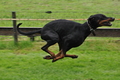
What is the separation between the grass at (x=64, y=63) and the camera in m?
6.53

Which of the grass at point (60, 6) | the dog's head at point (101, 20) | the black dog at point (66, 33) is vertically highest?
the dog's head at point (101, 20)

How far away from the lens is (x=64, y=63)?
7.70 metres

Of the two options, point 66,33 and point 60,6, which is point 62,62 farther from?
point 60,6

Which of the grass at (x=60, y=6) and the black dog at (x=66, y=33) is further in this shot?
the grass at (x=60, y=6)

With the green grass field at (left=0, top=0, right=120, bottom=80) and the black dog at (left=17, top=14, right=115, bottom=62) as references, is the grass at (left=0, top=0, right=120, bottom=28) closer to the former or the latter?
the green grass field at (left=0, top=0, right=120, bottom=80)

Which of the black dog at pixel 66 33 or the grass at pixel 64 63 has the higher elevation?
the black dog at pixel 66 33

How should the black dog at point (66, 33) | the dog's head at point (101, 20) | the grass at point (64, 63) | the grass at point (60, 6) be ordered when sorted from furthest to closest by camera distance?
the grass at point (60, 6) < the black dog at point (66, 33) < the grass at point (64, 63) < the dog's head at point (101, 20)

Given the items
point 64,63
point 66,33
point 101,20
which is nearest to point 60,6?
point 64,63

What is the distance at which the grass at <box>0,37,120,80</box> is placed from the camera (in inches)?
257

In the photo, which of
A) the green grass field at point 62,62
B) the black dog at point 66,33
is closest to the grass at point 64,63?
the green grass field at point 62,62

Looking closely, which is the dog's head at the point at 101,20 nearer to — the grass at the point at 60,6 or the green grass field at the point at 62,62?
the green grass field at the point at 62,62

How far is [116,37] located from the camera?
10.7m

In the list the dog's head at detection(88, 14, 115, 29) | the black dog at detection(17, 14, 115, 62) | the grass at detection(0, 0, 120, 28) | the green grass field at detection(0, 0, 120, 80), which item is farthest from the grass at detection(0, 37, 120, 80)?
the grass at detection(0, 0, 120, 28)

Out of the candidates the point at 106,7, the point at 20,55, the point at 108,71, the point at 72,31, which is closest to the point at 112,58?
the point at 108,71
